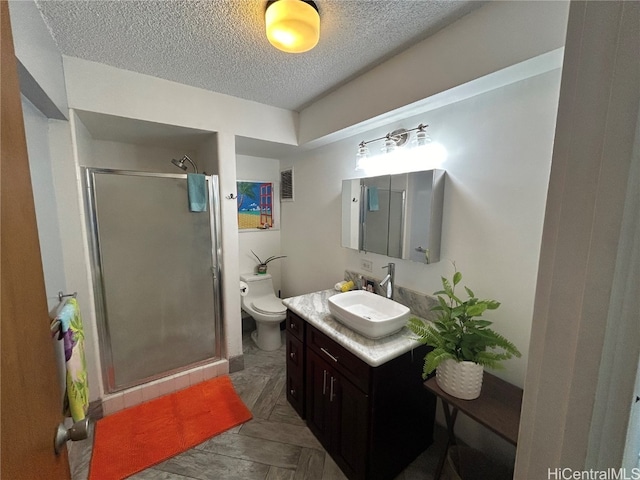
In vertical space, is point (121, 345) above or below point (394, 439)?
above

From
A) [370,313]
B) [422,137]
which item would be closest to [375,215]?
[422,137]

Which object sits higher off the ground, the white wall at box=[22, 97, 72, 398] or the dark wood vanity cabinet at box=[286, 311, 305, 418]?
the white wall at box=[22, 97, 72, 398]

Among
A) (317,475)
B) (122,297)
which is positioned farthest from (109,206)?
(317,475)

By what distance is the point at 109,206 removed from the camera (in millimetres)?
1779

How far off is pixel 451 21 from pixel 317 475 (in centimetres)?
246

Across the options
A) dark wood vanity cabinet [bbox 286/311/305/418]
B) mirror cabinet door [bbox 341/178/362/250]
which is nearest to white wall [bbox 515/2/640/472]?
dark wood vanity cabinet [bbox 286/311/305/418]

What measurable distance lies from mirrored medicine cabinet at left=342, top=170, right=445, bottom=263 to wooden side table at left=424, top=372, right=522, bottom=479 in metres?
0.68

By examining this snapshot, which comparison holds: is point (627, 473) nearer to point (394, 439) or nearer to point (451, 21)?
point (394, 439)

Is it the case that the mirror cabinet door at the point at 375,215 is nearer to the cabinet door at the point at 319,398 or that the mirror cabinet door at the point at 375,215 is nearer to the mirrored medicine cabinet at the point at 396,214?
the mirrored medicine cabinet at the point at 396,214

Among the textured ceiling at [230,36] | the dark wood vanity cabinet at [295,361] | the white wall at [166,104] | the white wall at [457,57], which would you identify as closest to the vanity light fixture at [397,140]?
the white wall at [457,57]

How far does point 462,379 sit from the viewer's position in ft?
3.58

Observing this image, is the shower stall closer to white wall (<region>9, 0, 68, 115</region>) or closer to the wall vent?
white wall (<region>9, 0, 68, 115</region>)

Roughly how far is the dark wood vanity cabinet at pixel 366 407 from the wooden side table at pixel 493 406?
19cm

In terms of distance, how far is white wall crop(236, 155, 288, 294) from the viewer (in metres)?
2.87
